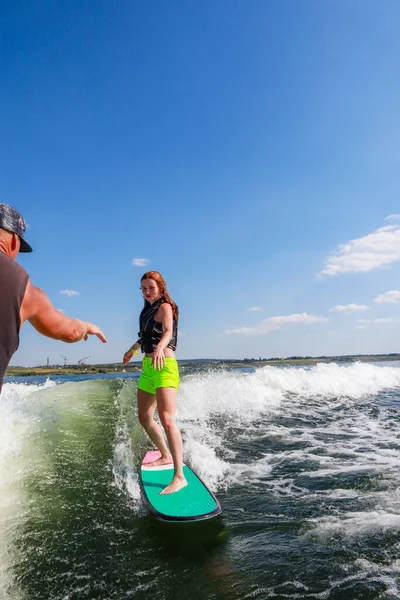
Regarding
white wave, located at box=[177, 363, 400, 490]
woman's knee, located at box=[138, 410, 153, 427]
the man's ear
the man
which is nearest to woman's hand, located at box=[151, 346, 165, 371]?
woman's knee, located at box=[138, 410, 153, 427]

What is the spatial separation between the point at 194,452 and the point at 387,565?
431 cm

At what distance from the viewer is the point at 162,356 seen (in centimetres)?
471

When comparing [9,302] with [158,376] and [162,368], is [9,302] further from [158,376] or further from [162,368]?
[158,376]

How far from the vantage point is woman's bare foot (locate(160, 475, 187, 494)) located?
4760 mm

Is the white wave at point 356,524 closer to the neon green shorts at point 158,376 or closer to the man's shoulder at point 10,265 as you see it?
the neon green shorts at point 158,376

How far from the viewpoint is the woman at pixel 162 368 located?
496 centimetres

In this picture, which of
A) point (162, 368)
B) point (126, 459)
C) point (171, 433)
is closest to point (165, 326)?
point (162, 368)

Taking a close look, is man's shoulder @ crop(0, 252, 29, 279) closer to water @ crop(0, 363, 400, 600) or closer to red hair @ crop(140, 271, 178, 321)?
water @ crop(0, 363, 400, 600)

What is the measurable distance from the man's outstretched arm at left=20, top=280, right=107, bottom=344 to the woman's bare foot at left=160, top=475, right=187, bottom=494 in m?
2.77

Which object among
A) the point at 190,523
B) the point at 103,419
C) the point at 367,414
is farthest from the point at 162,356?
the point at 367,414

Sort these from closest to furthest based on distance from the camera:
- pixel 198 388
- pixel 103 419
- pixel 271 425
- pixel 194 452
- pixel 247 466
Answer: pixel 247 466 → pixel 194 452 → pixel 103 419 → pixel 271 425 → pixel 198 388

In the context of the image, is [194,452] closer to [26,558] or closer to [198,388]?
[26,558]

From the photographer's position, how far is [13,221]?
8.03 feet

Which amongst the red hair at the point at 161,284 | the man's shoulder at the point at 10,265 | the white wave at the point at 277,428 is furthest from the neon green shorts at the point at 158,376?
the man's shoulder at the point at 10,265
